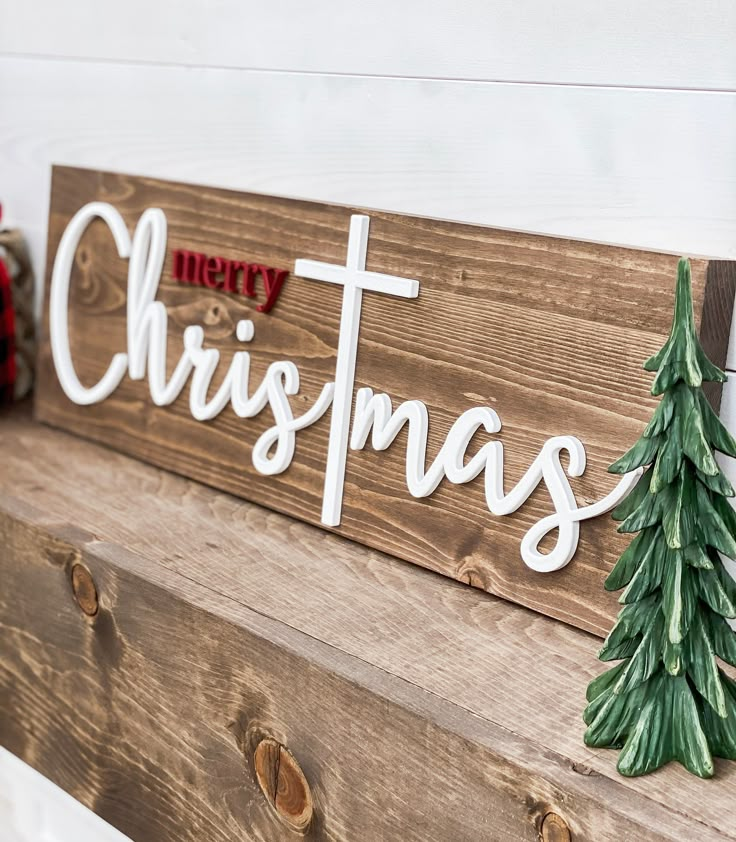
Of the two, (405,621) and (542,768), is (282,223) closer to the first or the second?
(405,621)

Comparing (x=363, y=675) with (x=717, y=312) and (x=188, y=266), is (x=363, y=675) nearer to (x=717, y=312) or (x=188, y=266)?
(x=717, y=312)

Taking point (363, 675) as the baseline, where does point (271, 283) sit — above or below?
above

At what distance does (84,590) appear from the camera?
975 millimetres

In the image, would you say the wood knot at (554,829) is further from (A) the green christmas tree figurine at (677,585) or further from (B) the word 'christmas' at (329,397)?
(B) the word 'christmas' at (329,397)

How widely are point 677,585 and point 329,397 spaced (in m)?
0.44

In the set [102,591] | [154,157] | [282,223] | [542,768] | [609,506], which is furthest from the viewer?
[154,157]

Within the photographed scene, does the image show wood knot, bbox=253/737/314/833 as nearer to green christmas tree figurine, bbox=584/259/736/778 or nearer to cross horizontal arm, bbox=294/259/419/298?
green christmas tree figurine, bbox=584/259/736/778

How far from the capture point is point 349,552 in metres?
1.01

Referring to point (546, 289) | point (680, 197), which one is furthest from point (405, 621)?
point (680, 197)

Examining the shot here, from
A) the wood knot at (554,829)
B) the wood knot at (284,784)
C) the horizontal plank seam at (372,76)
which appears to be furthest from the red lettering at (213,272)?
the wood knot at (554,829)

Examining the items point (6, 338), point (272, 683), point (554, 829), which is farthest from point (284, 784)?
point (6, 338)

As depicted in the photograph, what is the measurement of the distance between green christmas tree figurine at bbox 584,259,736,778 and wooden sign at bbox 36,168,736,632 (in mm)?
139

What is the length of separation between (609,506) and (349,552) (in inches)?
10.8

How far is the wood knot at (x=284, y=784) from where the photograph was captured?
0.82 meters
